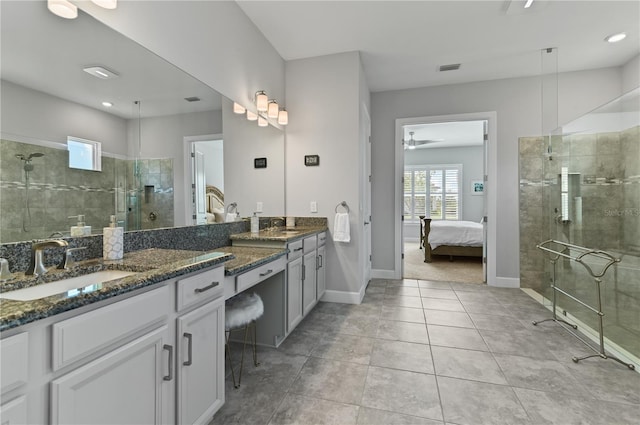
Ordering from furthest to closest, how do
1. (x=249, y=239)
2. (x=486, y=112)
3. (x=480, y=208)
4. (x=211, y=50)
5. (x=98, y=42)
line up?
(x=480, y=208) < (x=486, y=112) < (x=249, y=239) < (x=211, y=50) < (x=98, y=42)

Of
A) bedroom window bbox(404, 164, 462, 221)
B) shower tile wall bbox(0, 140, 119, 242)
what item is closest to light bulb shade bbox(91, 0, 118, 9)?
shower tile wall bbox(0, 140, 119, 242)

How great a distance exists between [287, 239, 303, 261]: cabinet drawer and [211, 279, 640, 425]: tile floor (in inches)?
27.9

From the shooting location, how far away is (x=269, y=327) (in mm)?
2275

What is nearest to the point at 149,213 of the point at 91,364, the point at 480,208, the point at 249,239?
the point at 249,239

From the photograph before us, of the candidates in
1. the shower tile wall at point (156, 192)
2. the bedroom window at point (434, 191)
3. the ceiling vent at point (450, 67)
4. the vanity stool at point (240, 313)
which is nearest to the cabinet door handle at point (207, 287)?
the vanity stool at point (240, 313)

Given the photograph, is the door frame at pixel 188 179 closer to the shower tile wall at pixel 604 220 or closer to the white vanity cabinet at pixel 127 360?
the white vanity cabinet at pixel 127 360

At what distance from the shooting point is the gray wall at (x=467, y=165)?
8.09 meters

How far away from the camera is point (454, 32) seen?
2924mm

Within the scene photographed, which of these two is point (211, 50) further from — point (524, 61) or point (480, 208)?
point (480, 208)

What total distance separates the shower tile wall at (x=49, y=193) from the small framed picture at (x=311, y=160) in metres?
2.14

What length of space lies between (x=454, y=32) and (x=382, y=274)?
321cm

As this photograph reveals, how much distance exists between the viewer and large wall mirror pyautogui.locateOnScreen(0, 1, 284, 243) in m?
1.13

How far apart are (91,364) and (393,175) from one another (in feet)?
13.3

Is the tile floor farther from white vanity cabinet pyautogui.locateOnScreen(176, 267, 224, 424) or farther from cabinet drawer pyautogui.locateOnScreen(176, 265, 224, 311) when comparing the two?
cabinet drawer pyautogui.locateOnScreen(176, 265, 224, 311)
